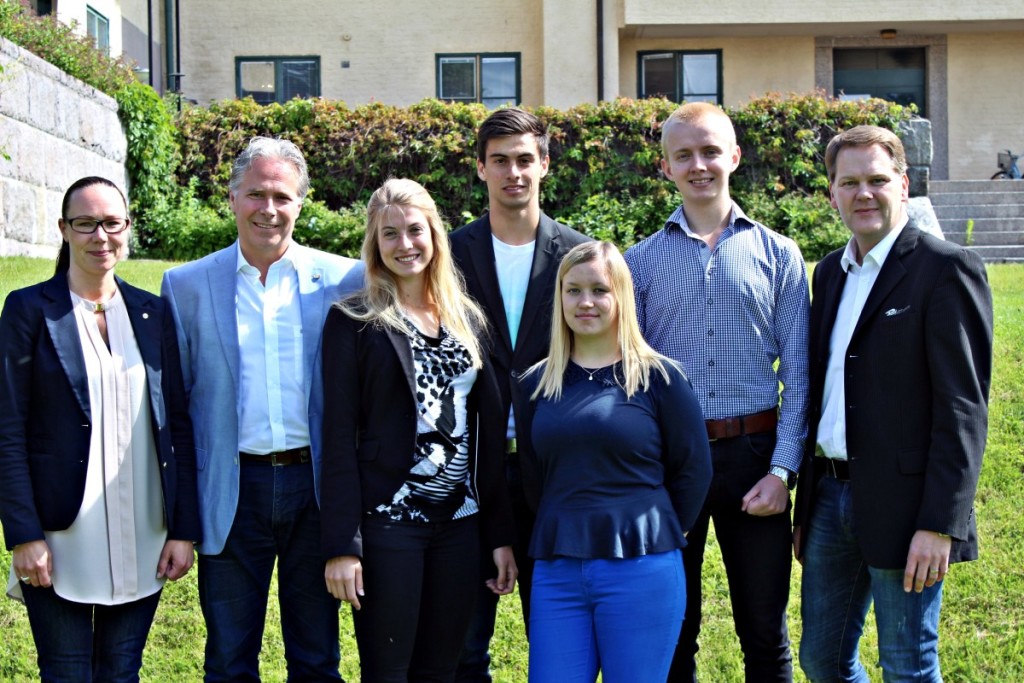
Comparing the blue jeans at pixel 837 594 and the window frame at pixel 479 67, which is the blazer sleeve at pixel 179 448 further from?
the window frame at pixel 479 67

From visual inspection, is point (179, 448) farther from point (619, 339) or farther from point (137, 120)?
point (137, 120)

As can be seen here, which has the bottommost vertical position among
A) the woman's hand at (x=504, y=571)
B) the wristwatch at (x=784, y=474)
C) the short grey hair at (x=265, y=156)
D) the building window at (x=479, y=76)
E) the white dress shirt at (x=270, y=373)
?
the woman's hand at (x=504, y=571)

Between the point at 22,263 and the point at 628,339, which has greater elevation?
the point at 22,263

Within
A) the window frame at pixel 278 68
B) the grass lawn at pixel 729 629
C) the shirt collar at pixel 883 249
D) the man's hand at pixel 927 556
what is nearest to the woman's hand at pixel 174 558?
the grass lawn at pixel 729 629

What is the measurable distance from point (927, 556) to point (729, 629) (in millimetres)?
2084

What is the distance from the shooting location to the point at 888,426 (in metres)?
3.83

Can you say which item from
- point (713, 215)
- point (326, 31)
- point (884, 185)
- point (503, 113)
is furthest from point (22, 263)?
point (326, 31)

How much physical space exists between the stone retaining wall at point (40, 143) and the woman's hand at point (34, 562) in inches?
287

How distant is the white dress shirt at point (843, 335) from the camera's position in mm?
3984

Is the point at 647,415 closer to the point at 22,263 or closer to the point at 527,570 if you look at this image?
the point at 527,570

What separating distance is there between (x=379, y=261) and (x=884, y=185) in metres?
1.86

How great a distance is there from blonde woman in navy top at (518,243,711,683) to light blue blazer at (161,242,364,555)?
0.84 m

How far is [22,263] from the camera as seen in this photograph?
978 centimetres

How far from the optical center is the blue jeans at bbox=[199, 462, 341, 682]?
13.3 feet
